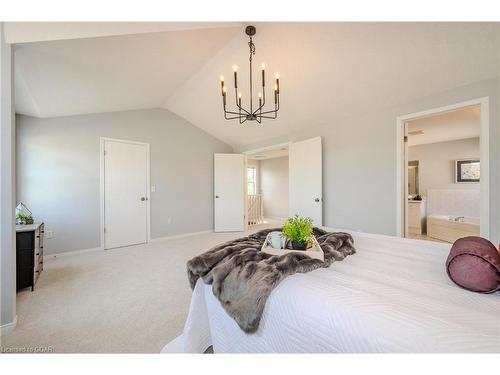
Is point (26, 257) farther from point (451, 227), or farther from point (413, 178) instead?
point (413, 178)

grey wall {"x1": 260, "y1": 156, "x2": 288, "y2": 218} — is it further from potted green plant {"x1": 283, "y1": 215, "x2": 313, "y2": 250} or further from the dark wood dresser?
the dark wood dresser

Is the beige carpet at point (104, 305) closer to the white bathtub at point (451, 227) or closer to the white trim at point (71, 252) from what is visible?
the white trim at point (71, 252)

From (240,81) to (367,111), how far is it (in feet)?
6.45

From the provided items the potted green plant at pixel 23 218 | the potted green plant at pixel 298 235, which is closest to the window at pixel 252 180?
the potted green plant at pixel 23 218

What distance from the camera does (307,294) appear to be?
2.88 ft

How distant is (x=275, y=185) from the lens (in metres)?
7.62

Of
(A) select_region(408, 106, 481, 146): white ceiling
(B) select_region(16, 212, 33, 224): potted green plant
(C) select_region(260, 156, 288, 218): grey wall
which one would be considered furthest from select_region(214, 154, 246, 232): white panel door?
(A) select_region(408, 106, 481, 146): white ceiling

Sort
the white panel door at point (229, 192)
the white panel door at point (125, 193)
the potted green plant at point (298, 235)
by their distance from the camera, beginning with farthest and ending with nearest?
the white panel door at point (229, 192)
the white panel door at point (125, 193)
the potted green plant at point (298, 235)

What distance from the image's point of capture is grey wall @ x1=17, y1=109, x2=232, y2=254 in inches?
126

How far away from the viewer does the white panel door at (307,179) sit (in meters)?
3.69

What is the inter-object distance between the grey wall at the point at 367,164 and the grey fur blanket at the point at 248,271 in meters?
1.97

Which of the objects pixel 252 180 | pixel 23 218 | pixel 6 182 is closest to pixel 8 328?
pixel 6 182

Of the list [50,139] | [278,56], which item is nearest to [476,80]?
[278,56]
